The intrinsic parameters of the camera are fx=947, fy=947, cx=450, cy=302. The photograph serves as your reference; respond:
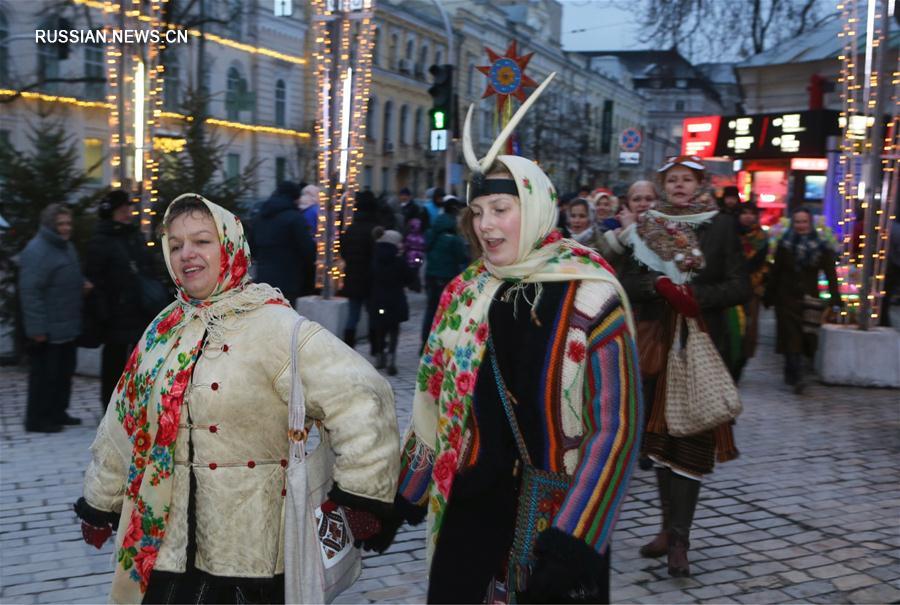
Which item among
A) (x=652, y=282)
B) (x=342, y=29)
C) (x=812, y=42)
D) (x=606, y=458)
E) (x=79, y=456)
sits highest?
(x=812, y=42)

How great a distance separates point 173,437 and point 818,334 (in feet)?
28.9

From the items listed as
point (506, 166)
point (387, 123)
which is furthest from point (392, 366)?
point (387, 123)

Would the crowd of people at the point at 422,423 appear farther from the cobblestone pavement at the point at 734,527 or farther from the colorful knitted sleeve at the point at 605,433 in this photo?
the cobblestone pavement at the point at 734,527

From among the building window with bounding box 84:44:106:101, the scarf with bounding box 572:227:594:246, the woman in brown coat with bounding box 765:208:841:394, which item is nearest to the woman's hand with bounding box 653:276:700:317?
the scarf with bounding box 572:227:594:246

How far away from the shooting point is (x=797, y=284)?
9.79 metres

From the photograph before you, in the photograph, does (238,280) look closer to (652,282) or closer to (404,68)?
(652,282)

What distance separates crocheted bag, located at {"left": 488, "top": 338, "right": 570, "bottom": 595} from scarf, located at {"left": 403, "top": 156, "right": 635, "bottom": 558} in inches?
4.0

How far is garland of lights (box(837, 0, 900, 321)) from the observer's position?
9.66 m

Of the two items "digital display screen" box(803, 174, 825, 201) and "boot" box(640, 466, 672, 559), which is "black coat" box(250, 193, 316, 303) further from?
"digital display screen" box(803, 174, 825, 201)

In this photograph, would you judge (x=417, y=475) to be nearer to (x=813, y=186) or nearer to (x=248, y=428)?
(x=248, y=428)

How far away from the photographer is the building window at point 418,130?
52997mm

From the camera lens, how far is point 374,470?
2.72 m

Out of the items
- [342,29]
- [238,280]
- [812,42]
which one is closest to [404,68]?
[812,42]

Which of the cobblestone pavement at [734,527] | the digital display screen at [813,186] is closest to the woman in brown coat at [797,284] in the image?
the cobblestone pavement at [734,527]
